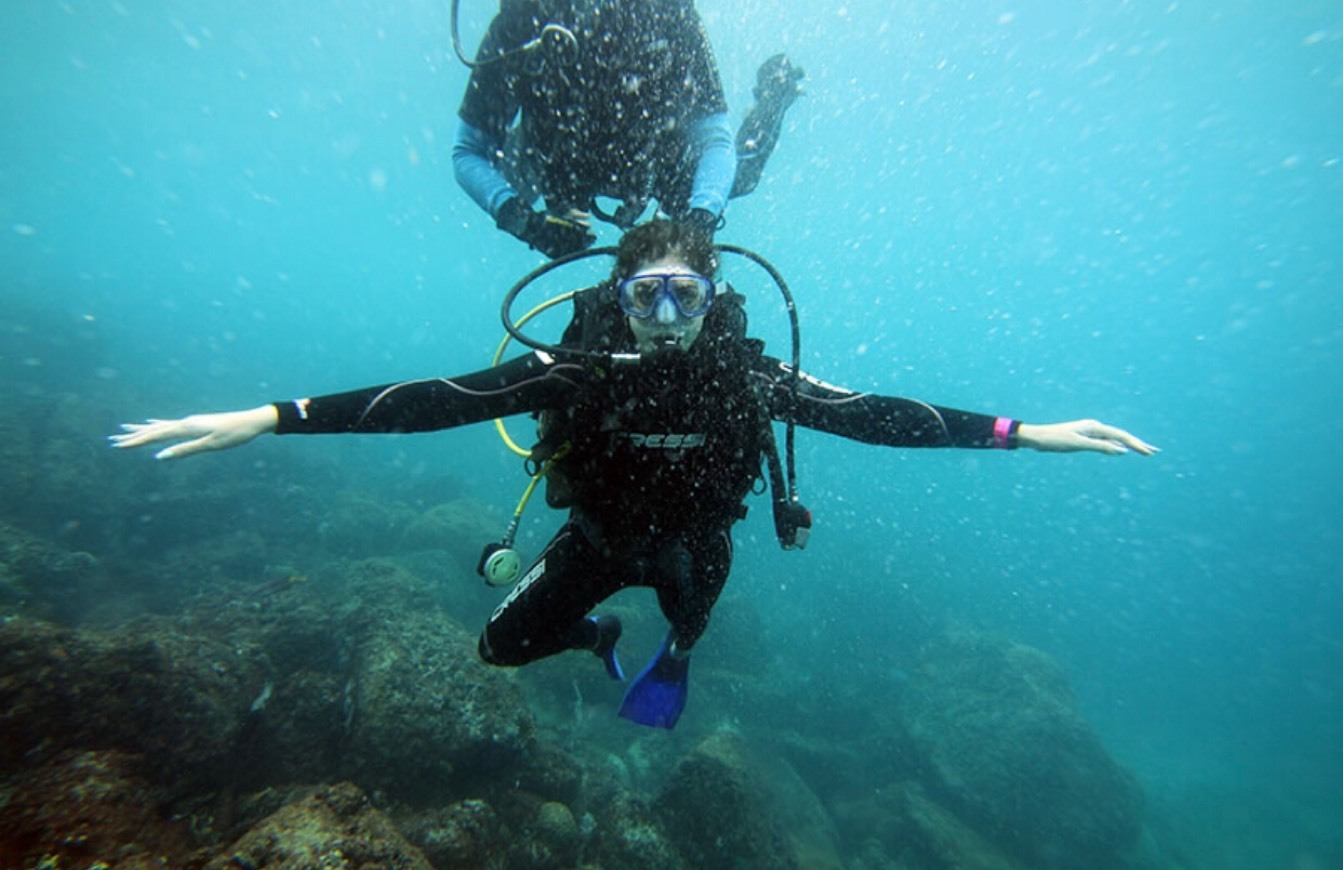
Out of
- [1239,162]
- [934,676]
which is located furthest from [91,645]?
[1239,162]

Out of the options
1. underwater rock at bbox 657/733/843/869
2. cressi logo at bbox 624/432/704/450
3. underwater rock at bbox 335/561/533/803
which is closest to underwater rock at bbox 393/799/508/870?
underwater rock at bbox 335/561/533/803

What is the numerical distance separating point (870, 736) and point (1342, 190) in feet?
221

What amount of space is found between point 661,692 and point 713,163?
452 centimetres

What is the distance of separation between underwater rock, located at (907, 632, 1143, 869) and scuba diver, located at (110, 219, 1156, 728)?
1132cm

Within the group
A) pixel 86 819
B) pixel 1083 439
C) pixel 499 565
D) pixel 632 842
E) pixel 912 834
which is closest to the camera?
pixel 1083 439

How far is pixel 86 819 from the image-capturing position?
10.4 feet

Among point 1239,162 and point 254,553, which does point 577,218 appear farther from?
point 1239,162

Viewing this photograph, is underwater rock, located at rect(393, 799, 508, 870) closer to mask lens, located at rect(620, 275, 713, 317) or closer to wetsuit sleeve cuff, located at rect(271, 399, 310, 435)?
wetsuit sleeve cuff, located at rect(271, 399, 310, 435)

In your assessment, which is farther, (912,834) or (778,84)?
(912,834)

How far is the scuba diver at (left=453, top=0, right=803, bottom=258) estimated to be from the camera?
432 centimetres

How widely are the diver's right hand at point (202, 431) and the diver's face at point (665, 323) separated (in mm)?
1752

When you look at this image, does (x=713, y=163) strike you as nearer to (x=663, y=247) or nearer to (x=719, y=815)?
(x=663, y=247)

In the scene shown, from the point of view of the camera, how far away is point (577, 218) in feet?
13.7

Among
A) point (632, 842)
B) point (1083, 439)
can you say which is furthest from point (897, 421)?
point (632, 842)
